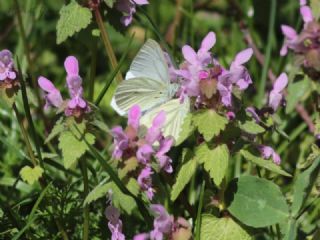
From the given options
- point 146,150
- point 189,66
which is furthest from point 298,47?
point 146,150

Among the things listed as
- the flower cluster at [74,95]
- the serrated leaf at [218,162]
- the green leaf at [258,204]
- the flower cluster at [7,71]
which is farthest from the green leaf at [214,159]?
the flower cluster at [7,71]

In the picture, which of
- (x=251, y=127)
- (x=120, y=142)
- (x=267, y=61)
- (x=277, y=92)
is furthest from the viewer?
(x=267, y=61)

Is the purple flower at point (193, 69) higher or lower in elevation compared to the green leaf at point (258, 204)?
higher

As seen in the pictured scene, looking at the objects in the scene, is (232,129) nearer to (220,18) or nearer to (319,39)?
(319,39)

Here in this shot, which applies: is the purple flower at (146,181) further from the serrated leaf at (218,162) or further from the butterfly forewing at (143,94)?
the butterfly forewing at (143,94)

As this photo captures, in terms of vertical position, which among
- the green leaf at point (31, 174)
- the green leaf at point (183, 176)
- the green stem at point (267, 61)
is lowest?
the green stem at point (267, 61)

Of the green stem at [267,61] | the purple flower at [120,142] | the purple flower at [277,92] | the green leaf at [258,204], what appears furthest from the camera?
the green stem at [267,61]

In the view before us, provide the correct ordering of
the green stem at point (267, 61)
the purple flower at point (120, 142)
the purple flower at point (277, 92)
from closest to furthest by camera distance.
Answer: the purple flower at point (120, 142)
the purple flower at point (277, 92)
the green stem at point (267, 61)

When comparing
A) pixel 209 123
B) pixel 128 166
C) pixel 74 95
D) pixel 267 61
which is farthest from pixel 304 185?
pixel 267 61

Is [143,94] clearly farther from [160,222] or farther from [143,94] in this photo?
[160,222]
